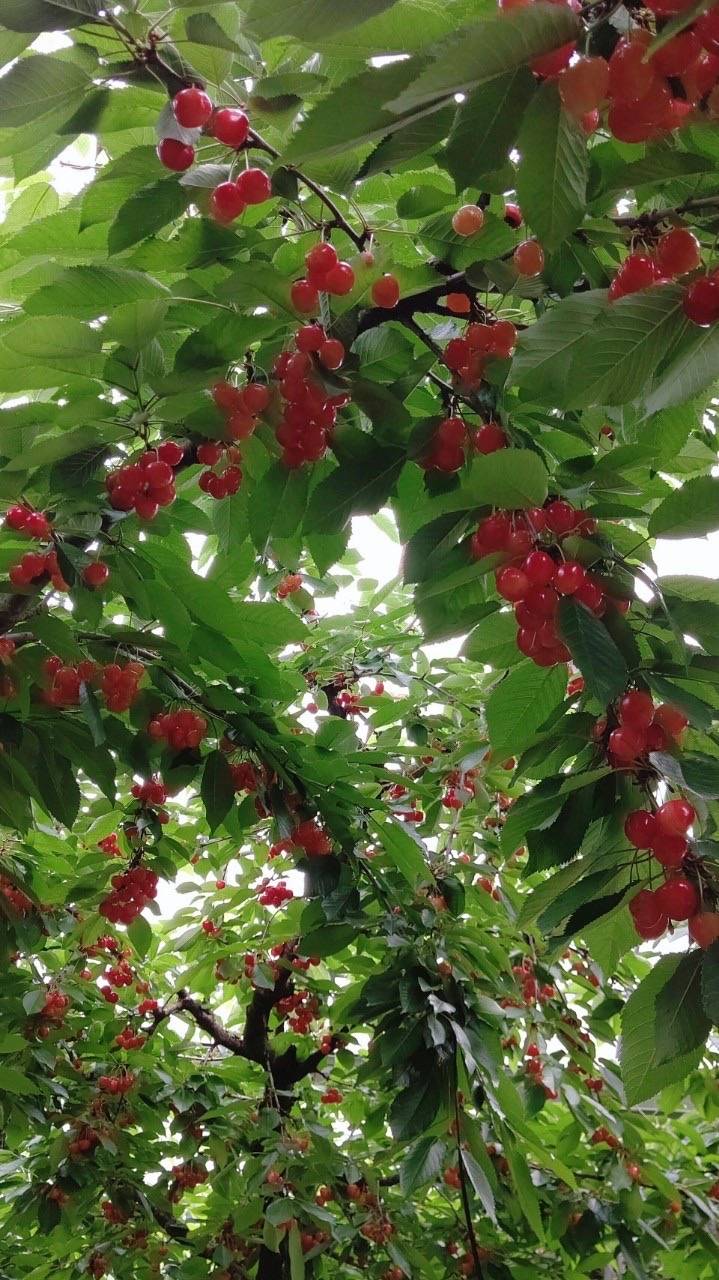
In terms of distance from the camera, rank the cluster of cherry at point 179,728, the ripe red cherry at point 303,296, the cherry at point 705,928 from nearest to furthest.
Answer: the cherry at point 705,928 → the ripe red cherry at point 303,296 → the cluster of cherry at point 179,728

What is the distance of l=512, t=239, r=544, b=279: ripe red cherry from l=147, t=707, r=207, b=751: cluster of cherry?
1.15m

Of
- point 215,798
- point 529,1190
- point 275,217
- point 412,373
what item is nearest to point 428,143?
point 412,373

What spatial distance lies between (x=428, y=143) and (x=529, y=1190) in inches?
105

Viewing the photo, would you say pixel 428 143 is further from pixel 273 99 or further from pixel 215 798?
pixel 215 798

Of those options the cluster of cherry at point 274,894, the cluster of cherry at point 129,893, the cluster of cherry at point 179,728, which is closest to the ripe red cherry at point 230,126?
the cluster of cherry at point 179,728

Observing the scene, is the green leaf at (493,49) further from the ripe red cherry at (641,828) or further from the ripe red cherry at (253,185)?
the ripe red cherry at (641,828)

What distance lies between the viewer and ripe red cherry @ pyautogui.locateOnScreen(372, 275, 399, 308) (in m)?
1.16

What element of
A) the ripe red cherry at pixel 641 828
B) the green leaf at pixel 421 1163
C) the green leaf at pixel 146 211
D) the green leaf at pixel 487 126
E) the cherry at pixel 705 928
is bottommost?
the green leaf at pixel 421 1163

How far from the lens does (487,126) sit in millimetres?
838

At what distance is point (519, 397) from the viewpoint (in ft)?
4.27

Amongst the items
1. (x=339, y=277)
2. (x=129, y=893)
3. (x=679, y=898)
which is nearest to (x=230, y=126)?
(x=339, y=277)

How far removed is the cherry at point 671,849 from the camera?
0.99 meters

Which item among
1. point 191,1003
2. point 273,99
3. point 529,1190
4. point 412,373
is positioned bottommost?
point 529,1190

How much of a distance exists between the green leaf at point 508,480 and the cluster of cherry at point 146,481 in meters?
0.49
